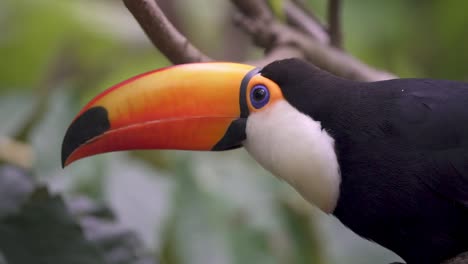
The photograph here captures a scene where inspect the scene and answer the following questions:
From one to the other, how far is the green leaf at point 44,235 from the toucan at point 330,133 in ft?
1.31

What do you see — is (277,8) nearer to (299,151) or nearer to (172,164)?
(299,151)

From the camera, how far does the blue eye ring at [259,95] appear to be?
5.67ft

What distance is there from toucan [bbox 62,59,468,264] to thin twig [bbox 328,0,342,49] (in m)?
0.45

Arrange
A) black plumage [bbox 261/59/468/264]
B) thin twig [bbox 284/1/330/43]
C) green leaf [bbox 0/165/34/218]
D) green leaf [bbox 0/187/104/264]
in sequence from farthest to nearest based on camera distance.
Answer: thin twig [bbox 284/1/330/43], green leaf [bbox 0/165/34/218], green leaf [bbox 0/187/104/264], black plumage [bbox 261/59/468/264]

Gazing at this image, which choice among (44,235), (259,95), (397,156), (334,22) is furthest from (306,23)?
(44,235)

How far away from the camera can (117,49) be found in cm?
398

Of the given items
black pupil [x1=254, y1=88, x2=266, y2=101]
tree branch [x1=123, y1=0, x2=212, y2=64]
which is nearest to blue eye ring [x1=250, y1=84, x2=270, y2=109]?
black pupil [x1=254, y1=88, x2=266, y2=101]

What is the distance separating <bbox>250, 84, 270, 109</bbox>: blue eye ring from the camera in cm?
173

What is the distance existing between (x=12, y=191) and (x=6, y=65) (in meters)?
1.31

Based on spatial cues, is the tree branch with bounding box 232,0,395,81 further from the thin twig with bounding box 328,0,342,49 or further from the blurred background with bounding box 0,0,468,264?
the blurred background with bounding box 0,0,468,264

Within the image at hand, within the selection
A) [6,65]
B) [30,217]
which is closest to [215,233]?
[30,217]

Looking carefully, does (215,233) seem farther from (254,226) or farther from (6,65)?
(6,65)

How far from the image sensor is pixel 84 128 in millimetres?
1750

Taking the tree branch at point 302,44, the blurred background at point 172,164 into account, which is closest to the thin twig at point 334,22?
the tree branch at point 302,44
